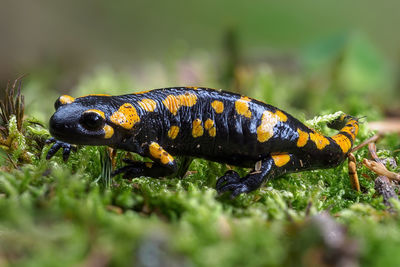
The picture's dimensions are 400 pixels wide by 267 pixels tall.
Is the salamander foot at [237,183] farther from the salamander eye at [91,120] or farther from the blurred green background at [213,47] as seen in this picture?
the blurred green background at [213,47]

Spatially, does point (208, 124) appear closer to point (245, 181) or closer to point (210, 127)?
point (210, 127)

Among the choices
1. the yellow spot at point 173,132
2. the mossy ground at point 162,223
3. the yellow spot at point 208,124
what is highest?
the yellow spot at point 208,124

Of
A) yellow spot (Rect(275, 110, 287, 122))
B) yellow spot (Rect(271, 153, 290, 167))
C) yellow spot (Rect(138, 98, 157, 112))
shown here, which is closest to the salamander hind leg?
yellow spot (Rect(271, 153, 290, 167))

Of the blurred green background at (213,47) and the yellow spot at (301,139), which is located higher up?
the blurred green background at (213,47)

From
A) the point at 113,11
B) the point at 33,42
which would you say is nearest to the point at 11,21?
the point at 33,42

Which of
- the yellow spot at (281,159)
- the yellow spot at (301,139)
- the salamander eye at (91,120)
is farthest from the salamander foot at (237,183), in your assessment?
the salamander eye at (91,120)

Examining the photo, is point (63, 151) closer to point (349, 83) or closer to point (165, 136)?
point (165, 136)

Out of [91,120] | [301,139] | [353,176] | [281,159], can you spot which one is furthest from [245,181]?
[91,120]
